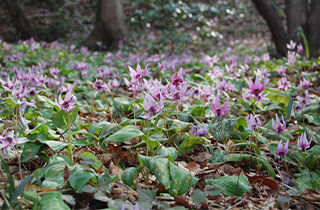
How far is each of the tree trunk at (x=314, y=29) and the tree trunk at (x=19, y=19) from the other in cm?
857

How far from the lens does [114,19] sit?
29.1 feet

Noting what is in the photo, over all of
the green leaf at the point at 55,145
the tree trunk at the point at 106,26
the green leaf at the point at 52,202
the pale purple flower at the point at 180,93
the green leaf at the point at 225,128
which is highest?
the pale purple flower at the point at 180,93

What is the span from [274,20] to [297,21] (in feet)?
1.57

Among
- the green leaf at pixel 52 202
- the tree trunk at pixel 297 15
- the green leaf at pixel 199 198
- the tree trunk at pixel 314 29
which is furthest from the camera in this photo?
the tree trunk at pixel 297 15

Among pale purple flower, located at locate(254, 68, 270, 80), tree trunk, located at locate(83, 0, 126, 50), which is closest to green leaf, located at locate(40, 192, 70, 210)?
pale purple flower, located at locate(254, 68, 270, 80)

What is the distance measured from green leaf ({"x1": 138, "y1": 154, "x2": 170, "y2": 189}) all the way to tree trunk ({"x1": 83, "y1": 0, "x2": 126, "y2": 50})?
25.3 feet

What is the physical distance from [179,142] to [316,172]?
0.92 metres

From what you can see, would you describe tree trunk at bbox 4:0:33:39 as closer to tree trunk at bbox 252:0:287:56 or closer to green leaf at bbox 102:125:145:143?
tree trunk at bbox 252:0:287:56

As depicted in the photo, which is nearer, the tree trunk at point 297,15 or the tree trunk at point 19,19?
the tree trunk at point 297,15

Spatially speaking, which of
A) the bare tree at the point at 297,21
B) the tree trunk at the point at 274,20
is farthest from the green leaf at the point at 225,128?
the tree trunk at the point at 274,20

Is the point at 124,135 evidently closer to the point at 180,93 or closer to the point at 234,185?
the point at 180,93

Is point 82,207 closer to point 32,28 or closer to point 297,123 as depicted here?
point 297,123

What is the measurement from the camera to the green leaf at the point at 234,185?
148 centimetres

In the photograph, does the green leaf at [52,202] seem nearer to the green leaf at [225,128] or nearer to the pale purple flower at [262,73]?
the green leaf at [225,128]
